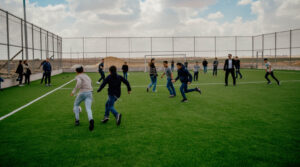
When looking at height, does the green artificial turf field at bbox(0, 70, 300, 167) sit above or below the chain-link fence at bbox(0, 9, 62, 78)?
below

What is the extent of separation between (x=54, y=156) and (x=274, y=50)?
3410 cm

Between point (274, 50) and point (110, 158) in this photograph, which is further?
point (274, 50)

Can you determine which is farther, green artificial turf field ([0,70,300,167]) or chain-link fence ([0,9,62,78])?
chain-link fence ([0,9,62,78])

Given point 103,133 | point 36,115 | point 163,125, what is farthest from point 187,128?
point 36,115

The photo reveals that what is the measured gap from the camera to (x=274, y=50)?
102 ft

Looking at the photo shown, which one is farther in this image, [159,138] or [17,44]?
[17,44]

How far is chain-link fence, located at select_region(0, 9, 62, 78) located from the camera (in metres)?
14.3

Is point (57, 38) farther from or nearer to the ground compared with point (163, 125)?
farther from the ground

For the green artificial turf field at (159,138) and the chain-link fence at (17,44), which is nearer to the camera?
the green artificial turf field at (159,138)

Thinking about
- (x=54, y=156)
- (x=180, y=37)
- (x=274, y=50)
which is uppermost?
(x=180, y=37)

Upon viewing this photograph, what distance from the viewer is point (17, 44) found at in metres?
16.2

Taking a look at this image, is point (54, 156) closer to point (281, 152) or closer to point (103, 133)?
point (103, 133)

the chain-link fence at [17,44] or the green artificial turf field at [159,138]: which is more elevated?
the chain-link fence at [17,44]

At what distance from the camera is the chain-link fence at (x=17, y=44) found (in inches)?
563
